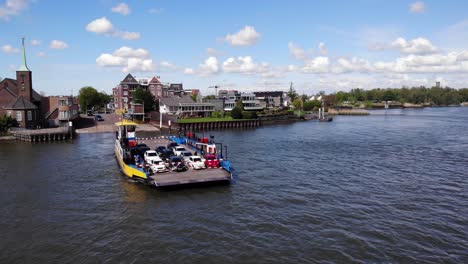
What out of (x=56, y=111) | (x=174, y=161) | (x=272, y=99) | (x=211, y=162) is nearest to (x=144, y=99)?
(x=56, y=111)

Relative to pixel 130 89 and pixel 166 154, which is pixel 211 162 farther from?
pixel 130 89

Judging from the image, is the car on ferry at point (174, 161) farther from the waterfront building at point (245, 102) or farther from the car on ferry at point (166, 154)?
the waterfront building at point (245, 102)

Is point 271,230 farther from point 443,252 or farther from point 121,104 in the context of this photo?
point 121,104

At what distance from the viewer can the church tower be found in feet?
249

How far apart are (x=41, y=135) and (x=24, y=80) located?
15.3 m

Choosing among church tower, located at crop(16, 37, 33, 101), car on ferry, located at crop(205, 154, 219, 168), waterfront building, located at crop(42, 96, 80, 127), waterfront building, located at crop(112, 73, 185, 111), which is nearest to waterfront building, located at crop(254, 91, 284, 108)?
waterfront building, located at crop(112, 73, 185, 111)

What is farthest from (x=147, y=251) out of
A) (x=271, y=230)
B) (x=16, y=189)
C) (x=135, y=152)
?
(x=135, y=152)

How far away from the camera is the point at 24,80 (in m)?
76.6

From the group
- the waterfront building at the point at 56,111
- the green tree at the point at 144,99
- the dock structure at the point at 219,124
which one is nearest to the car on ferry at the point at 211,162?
the dock structure at the point at 219,124

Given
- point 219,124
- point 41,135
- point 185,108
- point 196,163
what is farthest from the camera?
point 185,108

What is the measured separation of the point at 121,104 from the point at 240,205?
11542 cm

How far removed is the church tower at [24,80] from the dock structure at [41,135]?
10.4 metres

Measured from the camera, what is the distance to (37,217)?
27.2 m

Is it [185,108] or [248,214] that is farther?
[185,108]
